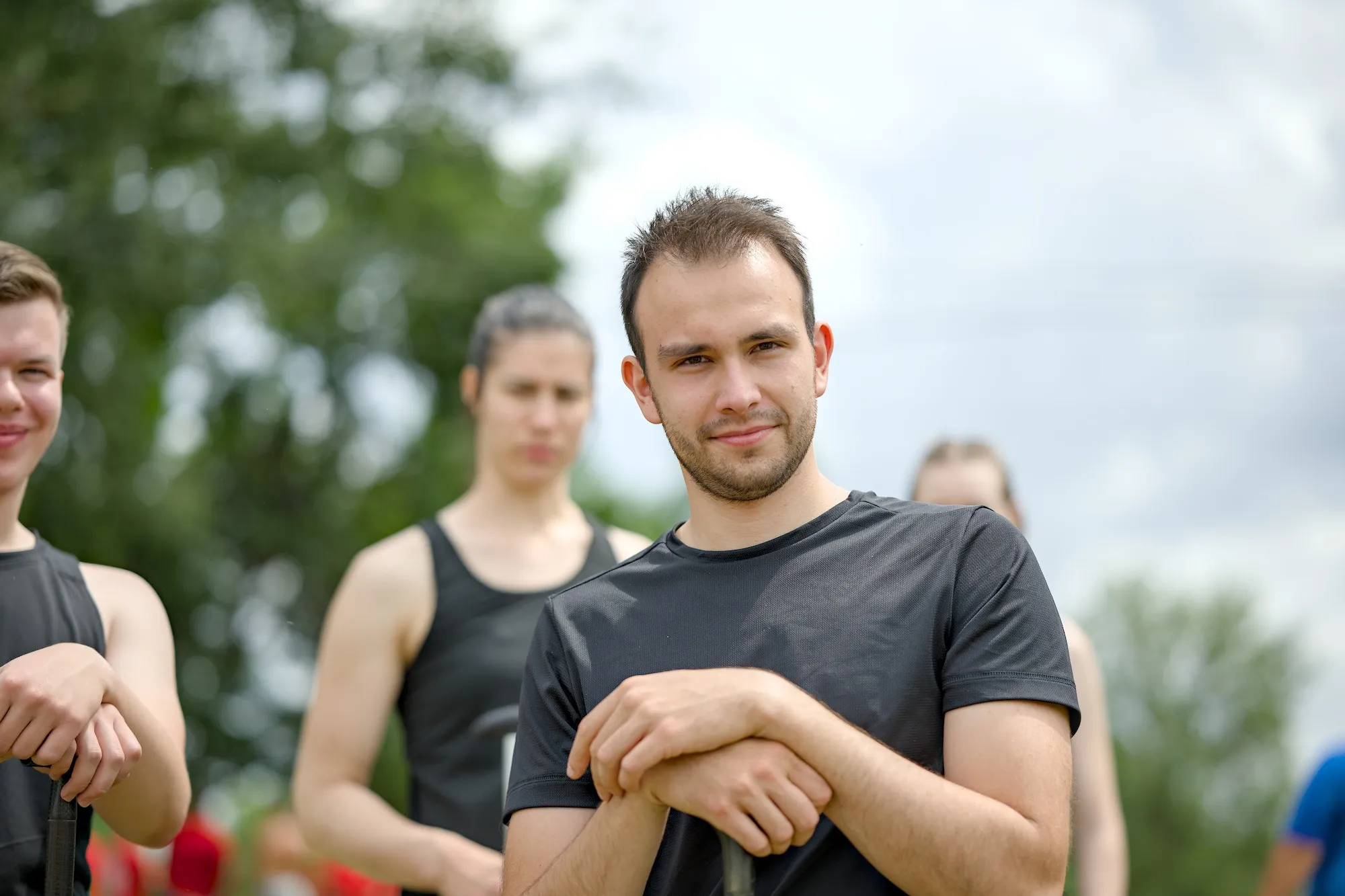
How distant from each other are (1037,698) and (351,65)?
15.2 meters

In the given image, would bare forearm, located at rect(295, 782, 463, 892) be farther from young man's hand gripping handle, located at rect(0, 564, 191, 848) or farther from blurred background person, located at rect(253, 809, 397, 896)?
blurred background person, located at rect(253, 809, 397, 896)

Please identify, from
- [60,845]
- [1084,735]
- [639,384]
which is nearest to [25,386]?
[60,845]

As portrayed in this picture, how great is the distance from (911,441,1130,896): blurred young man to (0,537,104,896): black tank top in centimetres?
233

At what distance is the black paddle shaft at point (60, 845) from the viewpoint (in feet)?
8.46

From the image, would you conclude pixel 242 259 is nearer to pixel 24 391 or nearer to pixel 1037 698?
pixel 24 391

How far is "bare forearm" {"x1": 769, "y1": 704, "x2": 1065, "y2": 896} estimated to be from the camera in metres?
2.20

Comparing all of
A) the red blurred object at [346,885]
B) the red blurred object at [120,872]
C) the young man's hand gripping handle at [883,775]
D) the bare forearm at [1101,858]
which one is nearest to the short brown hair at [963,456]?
the bare forearm at [1101,858]

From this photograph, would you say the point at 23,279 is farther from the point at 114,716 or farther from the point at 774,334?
the point at 774,334

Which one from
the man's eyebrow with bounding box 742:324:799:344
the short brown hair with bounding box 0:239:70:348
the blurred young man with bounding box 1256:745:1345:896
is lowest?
the blurred young man with bounding box 1256:745:1345:896

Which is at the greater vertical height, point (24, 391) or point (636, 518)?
point (24, 391)

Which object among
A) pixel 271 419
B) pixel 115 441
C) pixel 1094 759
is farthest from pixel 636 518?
pixel 1094 759

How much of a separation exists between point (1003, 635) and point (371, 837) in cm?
213

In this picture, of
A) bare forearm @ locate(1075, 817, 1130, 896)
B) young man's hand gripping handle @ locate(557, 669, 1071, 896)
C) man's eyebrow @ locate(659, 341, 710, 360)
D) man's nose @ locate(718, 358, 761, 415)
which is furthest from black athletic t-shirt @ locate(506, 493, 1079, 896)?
bare forearm @ locate(1075, 817, 1130, 896)

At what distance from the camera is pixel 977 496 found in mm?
4410
